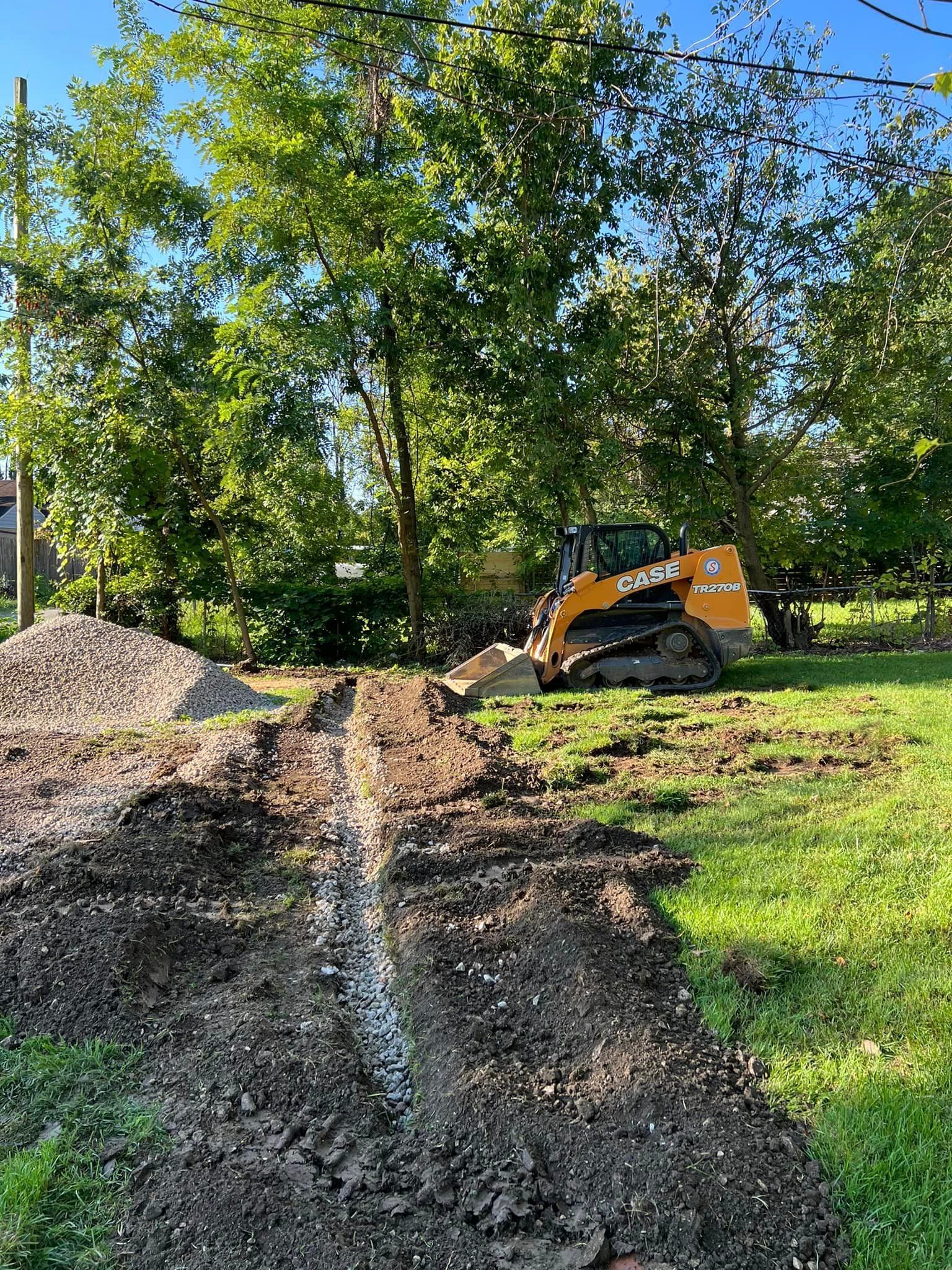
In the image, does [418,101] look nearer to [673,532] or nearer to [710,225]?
[710,225]

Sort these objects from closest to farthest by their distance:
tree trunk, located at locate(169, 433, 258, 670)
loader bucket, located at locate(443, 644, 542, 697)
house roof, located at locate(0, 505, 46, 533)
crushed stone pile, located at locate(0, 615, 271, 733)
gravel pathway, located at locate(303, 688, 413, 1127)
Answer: gravel pathway, located at locate(303, 688, 413, 1127)
crushed stone pile, located at locate(0, 615, 271, 733)
loader bucket, located at locate(443, 644, 542, 697)
tree trunk, located at locate(169, 433, 258, 670)
house roof, located at locate(0, 505, 46, 533)

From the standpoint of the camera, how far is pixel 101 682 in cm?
970

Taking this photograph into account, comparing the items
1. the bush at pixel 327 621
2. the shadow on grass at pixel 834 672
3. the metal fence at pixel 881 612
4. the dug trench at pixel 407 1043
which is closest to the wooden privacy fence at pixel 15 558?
the bush at pixel 327 621

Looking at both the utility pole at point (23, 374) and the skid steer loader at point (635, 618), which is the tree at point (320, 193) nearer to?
the utility pole at point (23, 374)

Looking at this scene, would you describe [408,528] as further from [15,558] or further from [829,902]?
[15,558]

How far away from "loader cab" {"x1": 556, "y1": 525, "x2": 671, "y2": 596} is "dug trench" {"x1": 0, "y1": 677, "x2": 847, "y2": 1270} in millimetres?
5528

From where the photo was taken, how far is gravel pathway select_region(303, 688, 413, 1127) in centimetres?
312

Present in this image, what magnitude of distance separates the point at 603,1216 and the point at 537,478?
12294 mm

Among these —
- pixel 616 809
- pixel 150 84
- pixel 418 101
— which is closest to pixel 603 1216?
pixel 616 809

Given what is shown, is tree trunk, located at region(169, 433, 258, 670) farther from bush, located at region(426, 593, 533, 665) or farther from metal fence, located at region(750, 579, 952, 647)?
metal fence, located at region(750, 579, 952, 647)

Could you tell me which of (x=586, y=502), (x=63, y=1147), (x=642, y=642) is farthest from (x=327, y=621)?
(x=63, y=1147)

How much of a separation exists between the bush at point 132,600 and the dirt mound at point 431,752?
672 centimetres

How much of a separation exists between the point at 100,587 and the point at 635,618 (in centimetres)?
919

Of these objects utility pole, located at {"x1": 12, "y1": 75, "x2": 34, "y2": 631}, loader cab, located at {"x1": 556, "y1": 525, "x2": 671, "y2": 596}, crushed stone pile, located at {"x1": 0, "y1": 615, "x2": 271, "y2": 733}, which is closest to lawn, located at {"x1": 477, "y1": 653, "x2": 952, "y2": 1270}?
loader cab, located at {"x1": 556, "y1": 525, "x2": 671, "y2": 596}
